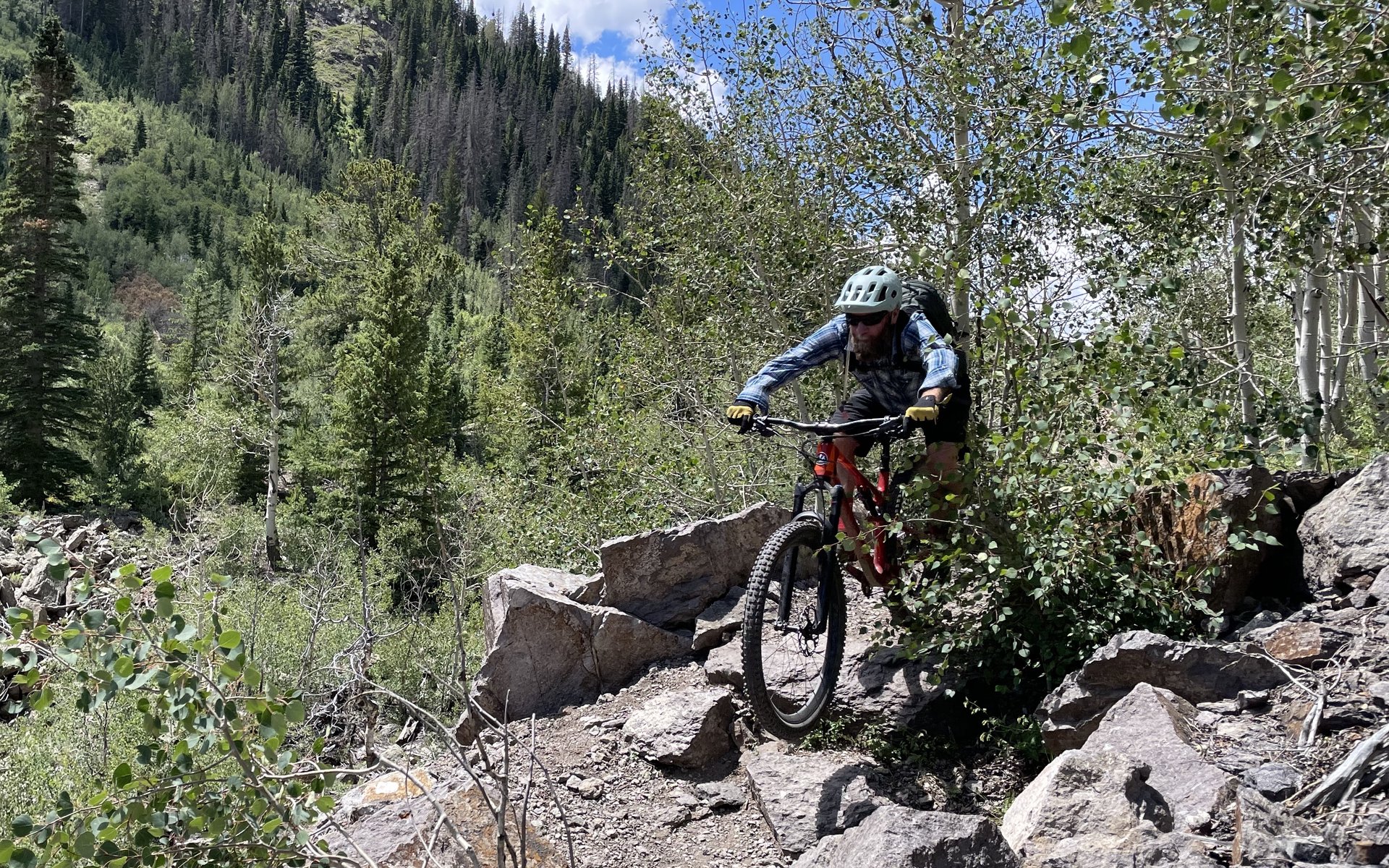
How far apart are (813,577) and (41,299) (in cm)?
3387

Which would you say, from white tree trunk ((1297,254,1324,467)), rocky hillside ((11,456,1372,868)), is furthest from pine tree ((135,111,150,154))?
white tree trunk ((1297,254,1324,467))

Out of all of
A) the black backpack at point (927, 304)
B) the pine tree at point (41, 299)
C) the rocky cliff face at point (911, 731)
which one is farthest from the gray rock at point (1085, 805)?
the pine tree at point (41, 299)

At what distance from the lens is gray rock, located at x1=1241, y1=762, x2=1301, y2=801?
3086 millimetres

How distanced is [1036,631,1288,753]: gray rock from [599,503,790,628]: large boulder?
232cm

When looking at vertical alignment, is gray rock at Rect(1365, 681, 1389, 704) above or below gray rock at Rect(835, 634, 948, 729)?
above

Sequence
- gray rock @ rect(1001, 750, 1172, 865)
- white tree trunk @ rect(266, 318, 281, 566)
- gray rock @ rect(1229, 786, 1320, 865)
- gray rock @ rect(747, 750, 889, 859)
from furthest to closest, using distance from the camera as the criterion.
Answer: white tree trunk @ rect(266, 318, 281, 566), gray rock @ rect(747, 750, 889, 859), gray rock @ rect(1001, 750, 1172, 865), gray rock @ rect(1229, 786, 1320, 865)

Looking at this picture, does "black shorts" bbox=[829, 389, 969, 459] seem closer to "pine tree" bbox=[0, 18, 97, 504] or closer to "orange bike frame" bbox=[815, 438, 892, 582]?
"orange bike frame" bbox=[815, 438, 892, 582]

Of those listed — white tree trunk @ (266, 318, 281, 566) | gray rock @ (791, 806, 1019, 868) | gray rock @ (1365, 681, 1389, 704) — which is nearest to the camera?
gray rock @ (791, 806, 1019, 868)

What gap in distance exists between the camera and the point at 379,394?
94.5 feet

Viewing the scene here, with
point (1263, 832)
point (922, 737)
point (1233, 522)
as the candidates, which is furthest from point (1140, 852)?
point (1233, 522)

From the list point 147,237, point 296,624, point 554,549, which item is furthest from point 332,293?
point 147,237

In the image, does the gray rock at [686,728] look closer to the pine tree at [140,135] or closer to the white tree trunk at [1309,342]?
the white tree trunk at [1309,342]

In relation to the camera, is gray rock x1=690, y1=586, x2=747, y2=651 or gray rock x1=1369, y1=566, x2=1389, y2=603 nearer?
gray rock x1=1369, y1=566, x2=1389, y2=603

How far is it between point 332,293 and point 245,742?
46955 millimetres
